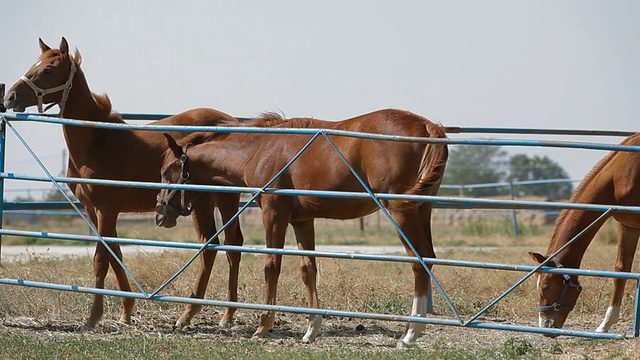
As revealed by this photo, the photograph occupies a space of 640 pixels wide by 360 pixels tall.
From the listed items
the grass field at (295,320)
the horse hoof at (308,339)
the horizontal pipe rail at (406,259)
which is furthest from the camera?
the horse hoof at (308,339)

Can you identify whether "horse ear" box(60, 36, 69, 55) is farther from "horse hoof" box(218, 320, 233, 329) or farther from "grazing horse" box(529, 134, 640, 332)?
"grazing horse" box(529, 134, 640, 332)

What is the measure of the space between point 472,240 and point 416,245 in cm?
1164

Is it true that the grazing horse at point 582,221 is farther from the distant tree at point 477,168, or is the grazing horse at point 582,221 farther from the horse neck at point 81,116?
the distant tree at point 477,168

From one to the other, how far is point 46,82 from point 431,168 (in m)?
3.62

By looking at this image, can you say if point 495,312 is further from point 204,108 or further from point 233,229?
point 204,108

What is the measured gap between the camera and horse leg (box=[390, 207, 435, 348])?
20.6ft

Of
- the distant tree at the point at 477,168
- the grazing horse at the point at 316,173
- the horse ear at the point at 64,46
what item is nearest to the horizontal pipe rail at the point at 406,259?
the grazing horse at the point at 316,173

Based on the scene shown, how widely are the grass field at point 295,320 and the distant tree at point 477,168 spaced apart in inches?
1118

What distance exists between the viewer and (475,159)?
Answer: 56250 mm

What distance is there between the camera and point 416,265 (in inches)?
248

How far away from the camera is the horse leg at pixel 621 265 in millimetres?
7172

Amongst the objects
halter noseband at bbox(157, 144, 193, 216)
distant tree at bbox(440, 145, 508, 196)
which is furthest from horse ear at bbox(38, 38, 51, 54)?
distant tree at bbox(440, 145, 508, 196)

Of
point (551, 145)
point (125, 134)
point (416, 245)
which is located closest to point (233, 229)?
point (125, 134)

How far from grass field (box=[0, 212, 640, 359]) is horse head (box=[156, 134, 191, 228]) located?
964mm
